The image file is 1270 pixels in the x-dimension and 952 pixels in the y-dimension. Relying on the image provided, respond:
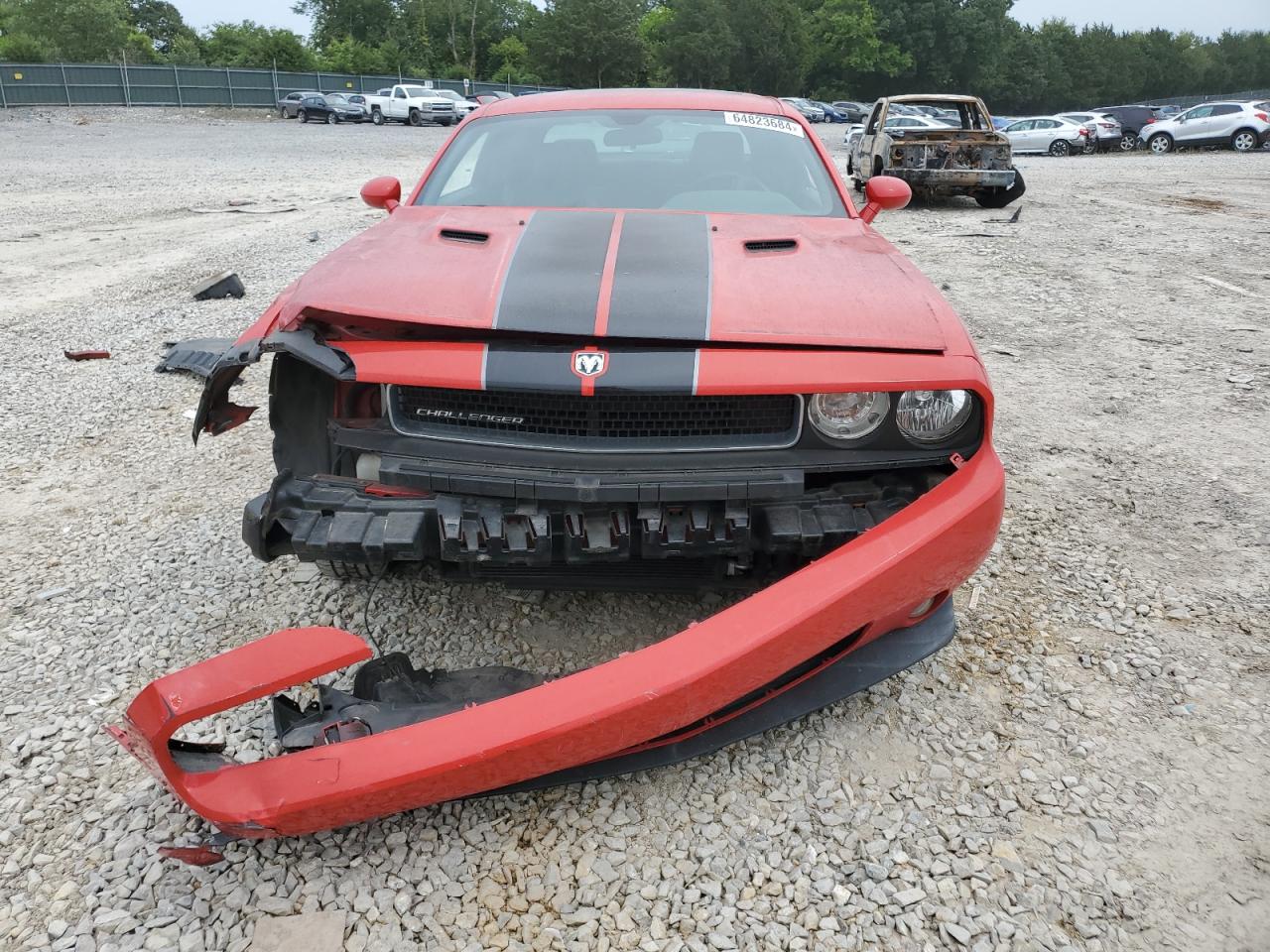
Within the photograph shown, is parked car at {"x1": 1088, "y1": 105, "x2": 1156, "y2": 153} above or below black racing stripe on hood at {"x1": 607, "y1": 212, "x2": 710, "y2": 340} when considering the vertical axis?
above

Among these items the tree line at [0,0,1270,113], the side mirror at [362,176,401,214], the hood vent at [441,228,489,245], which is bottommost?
the hood vent at [441,228,489,245]

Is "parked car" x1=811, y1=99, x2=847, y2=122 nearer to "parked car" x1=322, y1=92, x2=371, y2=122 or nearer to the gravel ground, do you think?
"parked car" x1=322, y1=92, x2=371, y2=122

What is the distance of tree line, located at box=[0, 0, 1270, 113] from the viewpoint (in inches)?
2067

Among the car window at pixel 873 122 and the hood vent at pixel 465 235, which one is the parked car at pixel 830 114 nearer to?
the car window at pixel 873 122

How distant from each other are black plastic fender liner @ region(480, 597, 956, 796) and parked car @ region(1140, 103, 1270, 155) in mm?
28774

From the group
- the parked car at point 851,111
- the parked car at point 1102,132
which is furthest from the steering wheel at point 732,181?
the parked car at point 851,111

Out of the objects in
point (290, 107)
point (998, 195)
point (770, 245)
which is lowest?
point (998, 195)

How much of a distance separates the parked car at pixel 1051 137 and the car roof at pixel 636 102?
25576mm

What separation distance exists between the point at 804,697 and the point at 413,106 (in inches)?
1394

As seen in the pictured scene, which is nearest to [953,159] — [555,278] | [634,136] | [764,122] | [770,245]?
[764,122]

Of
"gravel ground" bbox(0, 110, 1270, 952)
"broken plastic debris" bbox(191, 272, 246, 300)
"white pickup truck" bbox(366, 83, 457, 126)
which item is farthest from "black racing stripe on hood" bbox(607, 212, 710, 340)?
"white pickup truck" bbox(366, 83, 457, 126)

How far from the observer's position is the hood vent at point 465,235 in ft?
8.84

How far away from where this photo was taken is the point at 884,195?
11.6 feet

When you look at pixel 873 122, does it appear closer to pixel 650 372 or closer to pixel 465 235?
pixel 465 235
